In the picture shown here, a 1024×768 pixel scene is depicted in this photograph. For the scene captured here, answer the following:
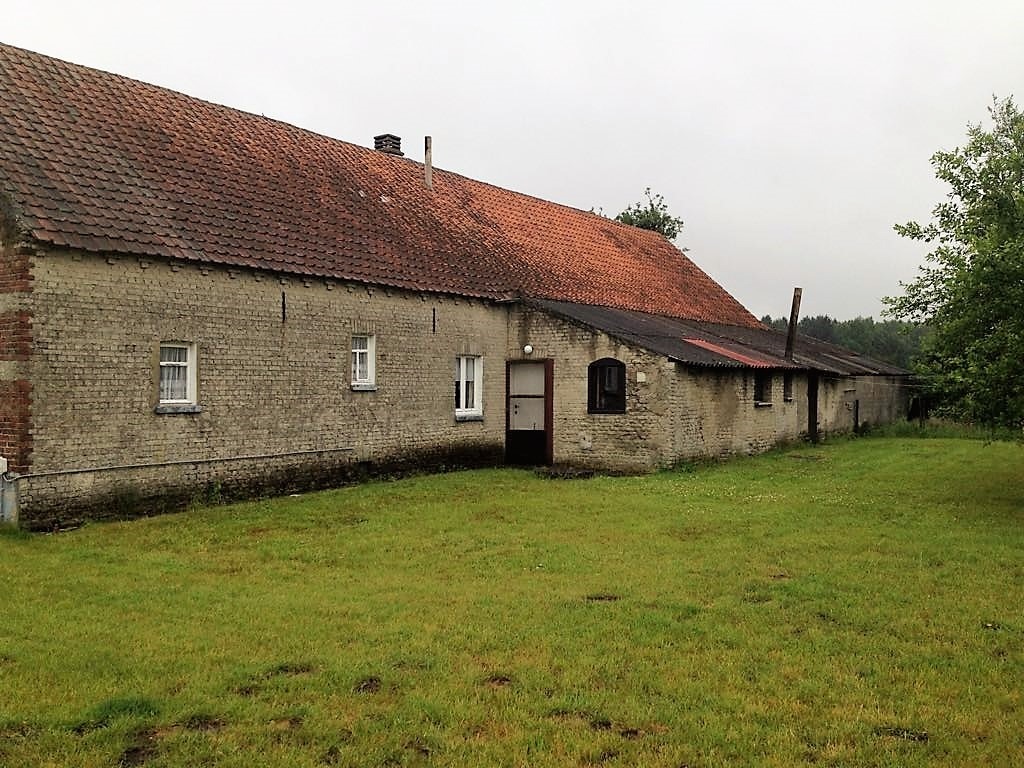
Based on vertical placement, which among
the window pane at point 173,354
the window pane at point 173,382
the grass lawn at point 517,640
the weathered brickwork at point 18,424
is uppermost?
the window pane at point 173,354

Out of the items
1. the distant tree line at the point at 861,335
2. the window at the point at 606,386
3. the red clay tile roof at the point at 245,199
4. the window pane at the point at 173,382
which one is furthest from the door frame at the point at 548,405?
the distant tree line at the point at 861,335

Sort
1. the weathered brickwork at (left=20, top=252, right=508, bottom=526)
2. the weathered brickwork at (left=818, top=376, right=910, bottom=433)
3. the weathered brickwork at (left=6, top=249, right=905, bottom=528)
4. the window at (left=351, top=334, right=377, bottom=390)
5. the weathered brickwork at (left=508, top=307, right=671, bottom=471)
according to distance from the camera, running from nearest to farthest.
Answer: the weathered brickwork at (left=6, top=249, right=905, bottom=528) → the weathered brickwork at (left=20, top=252, right=508, bottom=526) → the window at (left=351, top=334, right=377, bottom=390) → the weathered brickwork at (left=508, top=307, right=671, bottom=471) → the weathered brickwork at (left=818, top=376, right=910, bottom=433)

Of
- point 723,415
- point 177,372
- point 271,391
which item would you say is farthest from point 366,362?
point 723,415

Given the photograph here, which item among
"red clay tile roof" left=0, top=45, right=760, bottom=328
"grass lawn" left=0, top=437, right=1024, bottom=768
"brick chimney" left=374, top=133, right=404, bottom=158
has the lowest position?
"grass lawn" left=0, top=437, right=1024, bottom=768

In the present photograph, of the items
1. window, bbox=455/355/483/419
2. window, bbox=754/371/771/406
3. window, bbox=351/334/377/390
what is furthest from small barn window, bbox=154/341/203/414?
window, bbox=754/371/771/406

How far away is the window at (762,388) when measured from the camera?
2325 cm

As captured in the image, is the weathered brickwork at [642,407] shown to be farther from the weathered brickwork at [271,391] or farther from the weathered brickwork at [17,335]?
the weathered brickwork at [17,335]

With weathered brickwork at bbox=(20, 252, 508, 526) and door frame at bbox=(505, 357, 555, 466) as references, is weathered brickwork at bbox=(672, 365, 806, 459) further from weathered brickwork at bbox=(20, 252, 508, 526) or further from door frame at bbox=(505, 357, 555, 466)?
weathered brickwork at bbox=(20, 252, 508, 526)

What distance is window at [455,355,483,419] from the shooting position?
20469mm

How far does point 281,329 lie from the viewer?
15.9m

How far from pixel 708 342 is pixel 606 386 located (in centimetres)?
515

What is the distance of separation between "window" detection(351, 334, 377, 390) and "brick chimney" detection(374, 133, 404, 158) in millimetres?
9981

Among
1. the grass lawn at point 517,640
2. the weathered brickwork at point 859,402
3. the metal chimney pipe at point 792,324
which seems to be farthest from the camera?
the weathered brickwork at point 859,402

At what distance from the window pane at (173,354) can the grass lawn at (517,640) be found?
8.48 feet
